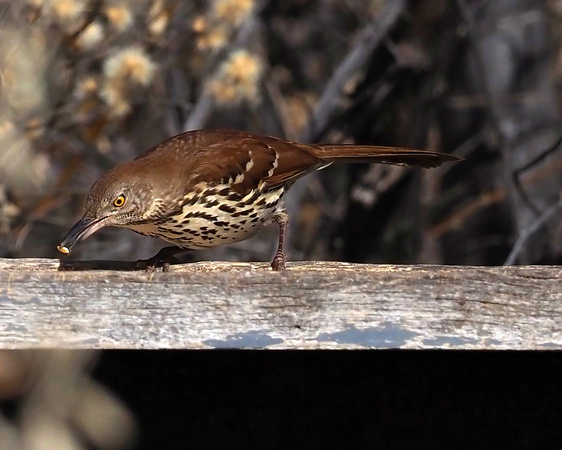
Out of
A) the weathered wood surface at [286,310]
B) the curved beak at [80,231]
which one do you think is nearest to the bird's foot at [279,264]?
the weathered wood surface at [286,310]

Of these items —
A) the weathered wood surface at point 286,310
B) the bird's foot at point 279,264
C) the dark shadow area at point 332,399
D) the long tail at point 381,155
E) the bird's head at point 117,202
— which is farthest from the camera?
the long tail at point 381,155

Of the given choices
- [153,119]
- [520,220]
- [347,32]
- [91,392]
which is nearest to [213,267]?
[91,392]

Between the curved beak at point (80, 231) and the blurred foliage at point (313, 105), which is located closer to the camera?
the curved beak at point (80, 231)

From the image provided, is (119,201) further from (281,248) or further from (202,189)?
→ (281,248)

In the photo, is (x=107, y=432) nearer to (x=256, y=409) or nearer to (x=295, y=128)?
(x=256, y=409)

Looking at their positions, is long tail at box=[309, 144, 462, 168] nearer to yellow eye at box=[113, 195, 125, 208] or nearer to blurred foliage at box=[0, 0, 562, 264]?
blurred foliage at box=[0, 0, 562, 264]

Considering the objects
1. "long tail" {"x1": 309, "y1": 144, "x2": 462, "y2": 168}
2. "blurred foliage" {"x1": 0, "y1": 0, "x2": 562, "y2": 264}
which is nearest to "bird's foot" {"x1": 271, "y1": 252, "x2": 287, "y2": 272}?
"long tail" {"x1": 309, "y1": 144, "x2": 462, "y2": 168}

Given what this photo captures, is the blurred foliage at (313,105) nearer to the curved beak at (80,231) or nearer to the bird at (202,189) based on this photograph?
the bird at (202,189)
